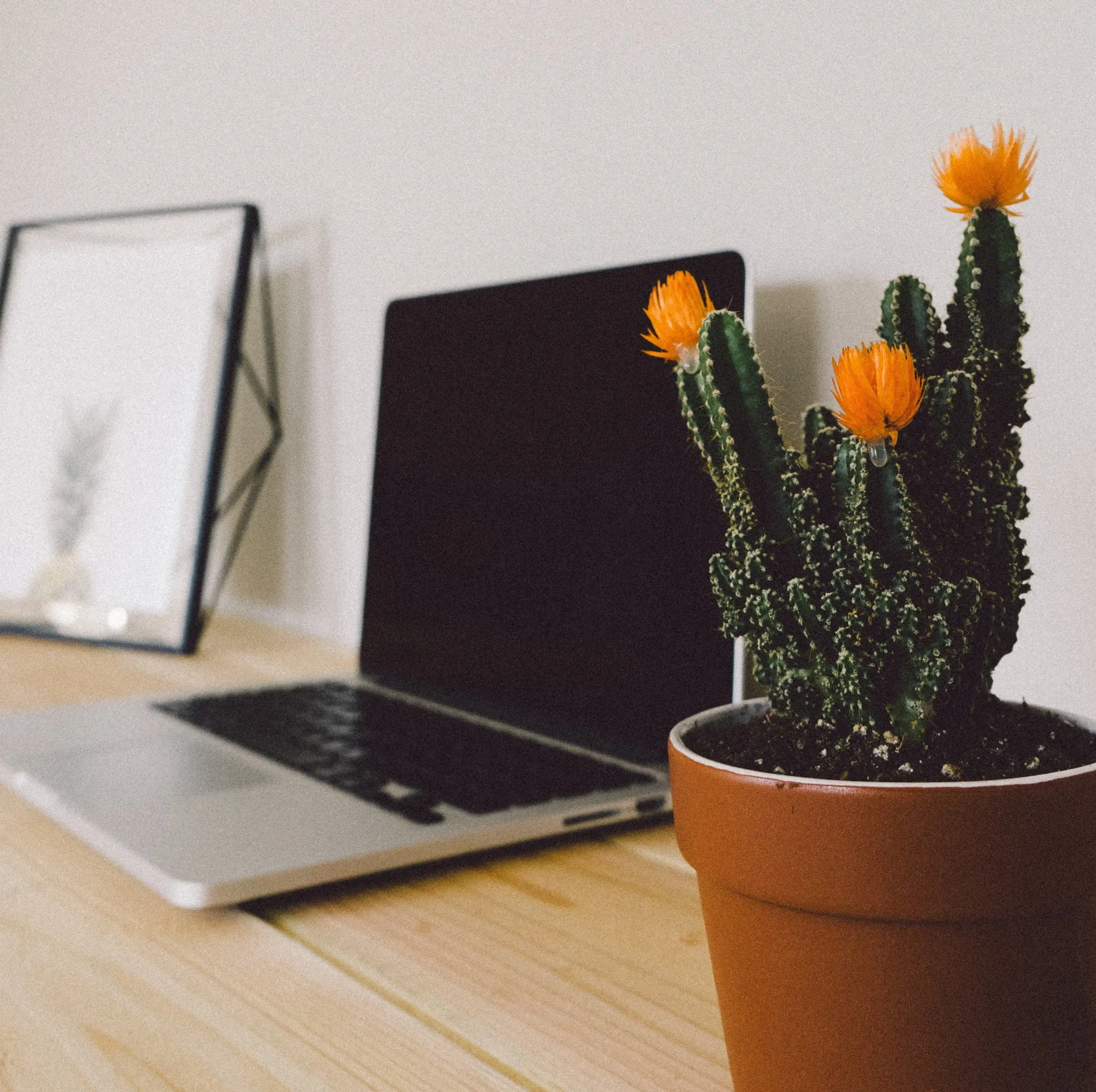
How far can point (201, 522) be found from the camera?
1.10 meters

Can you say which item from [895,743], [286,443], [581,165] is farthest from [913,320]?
[286,443]

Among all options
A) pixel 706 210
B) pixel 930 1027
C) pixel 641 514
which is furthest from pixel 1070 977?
pixel 706 210

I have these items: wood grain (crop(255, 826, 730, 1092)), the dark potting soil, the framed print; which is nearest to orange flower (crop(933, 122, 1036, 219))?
the dark potting soil

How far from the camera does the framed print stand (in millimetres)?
1116

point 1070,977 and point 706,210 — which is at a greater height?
point 706,210

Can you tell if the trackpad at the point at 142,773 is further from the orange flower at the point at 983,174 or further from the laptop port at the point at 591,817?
the orange flower at the point at 983,174

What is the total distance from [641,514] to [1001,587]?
356 millimetres

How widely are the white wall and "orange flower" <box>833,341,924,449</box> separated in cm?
29

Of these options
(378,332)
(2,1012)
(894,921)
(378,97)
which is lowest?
(2,1012)

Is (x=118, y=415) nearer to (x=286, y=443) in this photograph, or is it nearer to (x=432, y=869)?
(x=286, y=443)

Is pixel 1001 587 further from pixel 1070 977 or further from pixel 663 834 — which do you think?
pixel 663 834

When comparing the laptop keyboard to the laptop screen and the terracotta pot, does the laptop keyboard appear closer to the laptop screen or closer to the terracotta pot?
the laptop screen

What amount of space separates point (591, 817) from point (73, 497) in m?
0.82

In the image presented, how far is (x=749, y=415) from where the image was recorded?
0.34 m
